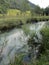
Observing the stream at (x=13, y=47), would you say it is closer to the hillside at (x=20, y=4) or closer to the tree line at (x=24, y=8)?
the tree line at (x=24, y=8)

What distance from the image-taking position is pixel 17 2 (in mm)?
62531

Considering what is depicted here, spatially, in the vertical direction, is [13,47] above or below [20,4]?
above

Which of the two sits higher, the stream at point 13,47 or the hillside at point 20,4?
the stream at point 13,47

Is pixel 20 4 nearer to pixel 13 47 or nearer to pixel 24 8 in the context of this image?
pixel 24 8

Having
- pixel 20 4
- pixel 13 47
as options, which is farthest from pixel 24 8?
pixel 13 47

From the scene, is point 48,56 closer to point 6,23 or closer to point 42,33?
point 42,33

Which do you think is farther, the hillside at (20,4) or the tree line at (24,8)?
the hillside at (20,4)

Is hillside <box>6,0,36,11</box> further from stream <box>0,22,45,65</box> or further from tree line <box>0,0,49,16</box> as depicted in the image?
stream <box>0,22,45,65</box>

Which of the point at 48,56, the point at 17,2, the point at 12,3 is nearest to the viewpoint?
the point at 48,56

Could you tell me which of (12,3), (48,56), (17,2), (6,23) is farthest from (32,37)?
(17,2)

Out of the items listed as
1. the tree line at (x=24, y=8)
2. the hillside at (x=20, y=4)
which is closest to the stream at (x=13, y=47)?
the tree line at (x=24, y=8)

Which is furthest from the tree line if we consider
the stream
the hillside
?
the stream

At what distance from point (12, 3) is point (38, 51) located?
50.3m

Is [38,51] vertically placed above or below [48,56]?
below
